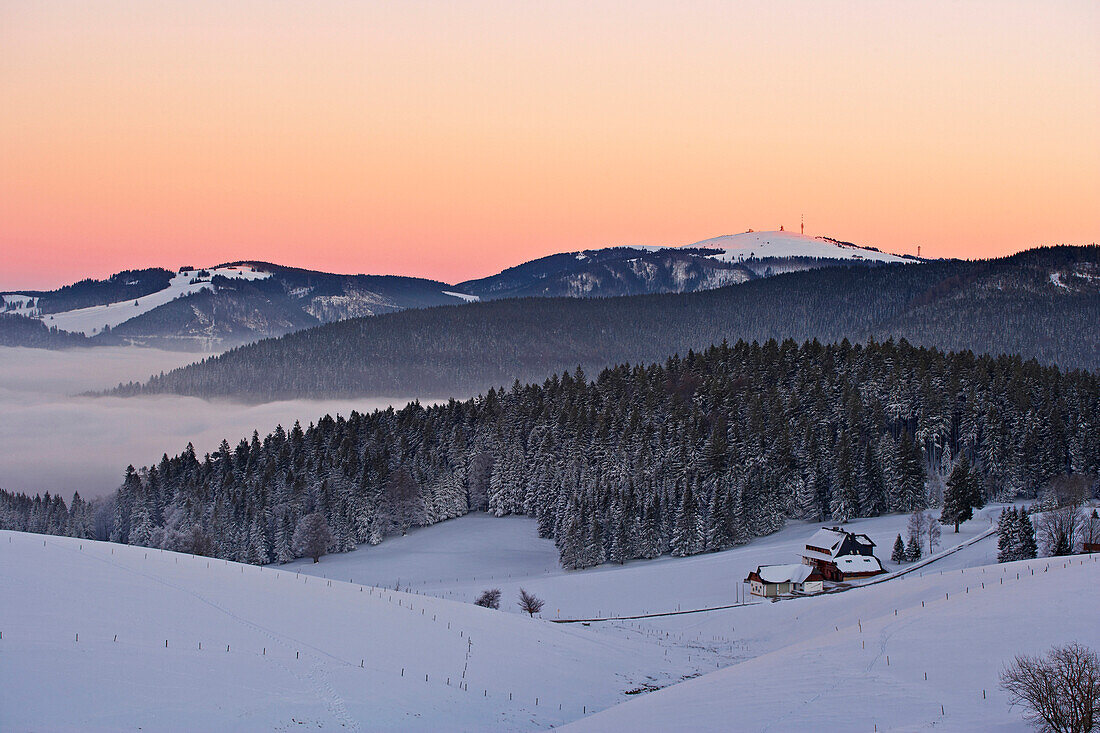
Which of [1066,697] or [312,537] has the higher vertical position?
[1066,697]

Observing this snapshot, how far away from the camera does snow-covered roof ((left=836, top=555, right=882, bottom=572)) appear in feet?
235

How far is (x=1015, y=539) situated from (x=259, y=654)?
156ft

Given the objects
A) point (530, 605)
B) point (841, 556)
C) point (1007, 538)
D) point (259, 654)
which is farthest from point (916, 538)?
point (259, 654)

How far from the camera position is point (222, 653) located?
120 ft

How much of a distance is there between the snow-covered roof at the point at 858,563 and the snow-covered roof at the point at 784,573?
2398mm

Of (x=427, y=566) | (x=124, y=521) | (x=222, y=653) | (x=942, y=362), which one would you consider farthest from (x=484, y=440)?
(x=222, y=653)

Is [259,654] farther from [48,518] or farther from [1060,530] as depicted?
[48,518]

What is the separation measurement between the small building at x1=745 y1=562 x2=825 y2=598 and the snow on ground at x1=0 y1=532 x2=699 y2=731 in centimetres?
1956

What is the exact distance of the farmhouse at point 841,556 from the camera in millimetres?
71562

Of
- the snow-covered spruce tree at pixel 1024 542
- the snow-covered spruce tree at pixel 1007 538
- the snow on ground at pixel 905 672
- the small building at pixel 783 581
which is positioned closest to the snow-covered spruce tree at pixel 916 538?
the small building at pixel 783 581

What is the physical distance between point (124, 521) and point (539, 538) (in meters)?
53.6

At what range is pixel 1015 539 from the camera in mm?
61438

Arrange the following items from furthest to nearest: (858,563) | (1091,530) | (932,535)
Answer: (932,535), (858,563), (1091,530)

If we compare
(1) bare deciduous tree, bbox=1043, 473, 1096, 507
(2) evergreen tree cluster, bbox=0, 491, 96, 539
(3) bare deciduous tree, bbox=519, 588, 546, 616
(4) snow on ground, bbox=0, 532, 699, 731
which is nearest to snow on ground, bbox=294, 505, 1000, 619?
(3) bare deciduous tree, bbox=519, 588, 546, 616
